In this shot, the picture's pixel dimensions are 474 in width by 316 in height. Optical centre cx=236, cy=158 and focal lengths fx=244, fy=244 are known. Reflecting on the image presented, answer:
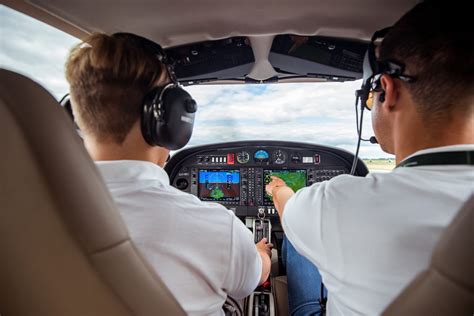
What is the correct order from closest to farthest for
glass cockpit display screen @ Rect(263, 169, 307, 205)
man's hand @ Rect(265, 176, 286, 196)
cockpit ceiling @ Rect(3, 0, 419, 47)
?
cockpit ceiling @ Rect(3, 0, 419, 47) < man's hand @ Rect(265, 176, 286, 196) < glass cockpit display screen @ Rect(263, 169, 307, 205)

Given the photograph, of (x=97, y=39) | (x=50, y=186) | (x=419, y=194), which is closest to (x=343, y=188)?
(x=419, y=194)

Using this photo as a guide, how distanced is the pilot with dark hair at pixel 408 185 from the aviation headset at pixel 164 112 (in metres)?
0.43

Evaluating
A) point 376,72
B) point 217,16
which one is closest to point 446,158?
point 376,72

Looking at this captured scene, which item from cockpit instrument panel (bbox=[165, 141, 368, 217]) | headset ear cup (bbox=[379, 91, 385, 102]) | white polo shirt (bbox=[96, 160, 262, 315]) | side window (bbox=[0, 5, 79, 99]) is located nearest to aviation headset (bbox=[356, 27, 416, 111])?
headset ear cup (bbox=[379, 91, 385, 102])

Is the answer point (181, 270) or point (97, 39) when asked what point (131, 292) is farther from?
point (97, 39)

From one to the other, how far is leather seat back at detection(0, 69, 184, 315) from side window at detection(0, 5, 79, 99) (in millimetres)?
145

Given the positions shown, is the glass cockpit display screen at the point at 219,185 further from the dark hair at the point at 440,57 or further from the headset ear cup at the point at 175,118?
the dark hair at the point at 440,57

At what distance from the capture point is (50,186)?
409 mm

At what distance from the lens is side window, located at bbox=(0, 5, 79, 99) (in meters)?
0.63

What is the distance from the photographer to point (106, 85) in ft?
2.03

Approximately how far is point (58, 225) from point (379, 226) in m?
0.61

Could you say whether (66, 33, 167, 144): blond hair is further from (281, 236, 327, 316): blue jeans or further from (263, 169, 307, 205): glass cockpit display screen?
(263, 169, 307, 205): glass cockpit display screen

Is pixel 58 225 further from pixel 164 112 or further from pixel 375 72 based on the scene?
pixel 375 72

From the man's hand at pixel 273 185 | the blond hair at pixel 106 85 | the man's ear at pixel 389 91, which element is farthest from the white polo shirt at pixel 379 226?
the man's hand at pixel 273 185
